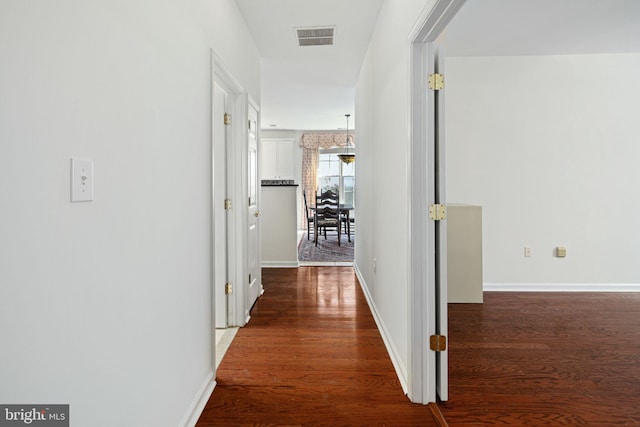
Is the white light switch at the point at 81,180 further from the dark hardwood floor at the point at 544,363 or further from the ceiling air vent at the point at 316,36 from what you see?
the ceiling air vent at the point at 316,36

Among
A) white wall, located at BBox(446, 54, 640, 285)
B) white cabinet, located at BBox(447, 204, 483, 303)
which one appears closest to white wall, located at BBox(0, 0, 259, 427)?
white cabinet, located at BBox(447, 204, 483, 303)

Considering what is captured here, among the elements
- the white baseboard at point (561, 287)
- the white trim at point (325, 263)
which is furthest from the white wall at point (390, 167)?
the white trim at point (325, 263)

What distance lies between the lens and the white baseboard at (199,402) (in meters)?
1.61

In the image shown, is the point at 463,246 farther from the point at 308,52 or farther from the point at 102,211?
the point at 102,211

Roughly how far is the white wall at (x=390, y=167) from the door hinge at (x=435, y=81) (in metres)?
0.12

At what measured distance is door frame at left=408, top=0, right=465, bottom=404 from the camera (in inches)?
69.3

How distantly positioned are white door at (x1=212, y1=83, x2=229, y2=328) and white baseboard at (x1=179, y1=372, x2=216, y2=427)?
0.86 meters

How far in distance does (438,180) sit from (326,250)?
4752mm

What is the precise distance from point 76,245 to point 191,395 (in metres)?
1.14

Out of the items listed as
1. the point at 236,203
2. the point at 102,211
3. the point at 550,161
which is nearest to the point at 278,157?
the point at 236,203

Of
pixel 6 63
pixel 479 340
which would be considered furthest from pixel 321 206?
pixel 6 63

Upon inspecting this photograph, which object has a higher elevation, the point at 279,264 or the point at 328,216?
the point at 328,216

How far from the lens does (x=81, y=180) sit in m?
0.90

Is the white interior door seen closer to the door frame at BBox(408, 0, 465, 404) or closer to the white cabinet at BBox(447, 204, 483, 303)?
the door frame at BBox(408, 0, 465, 404)
